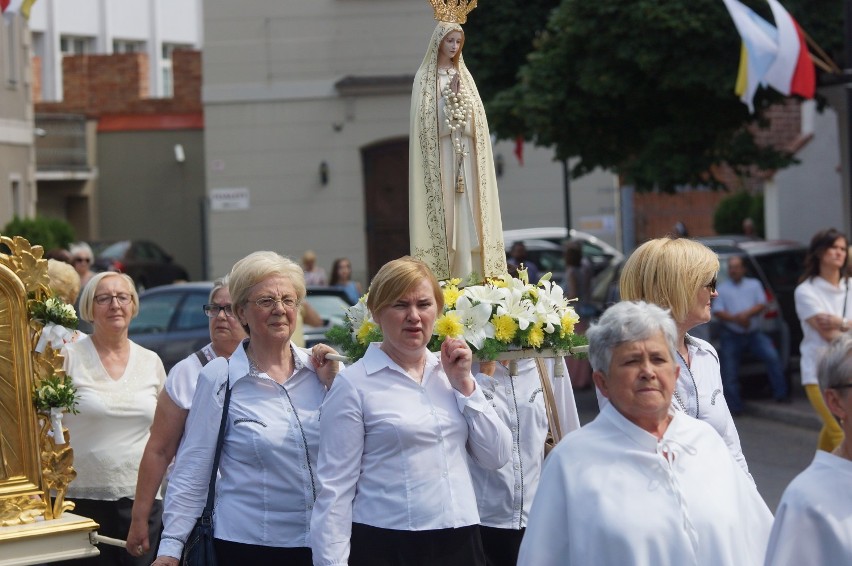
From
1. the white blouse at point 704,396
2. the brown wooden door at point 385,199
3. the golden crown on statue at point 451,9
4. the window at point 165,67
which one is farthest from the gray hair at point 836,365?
the window at point 165,67

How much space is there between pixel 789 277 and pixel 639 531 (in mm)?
14246

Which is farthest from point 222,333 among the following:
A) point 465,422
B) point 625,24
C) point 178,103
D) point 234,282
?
point 178,103

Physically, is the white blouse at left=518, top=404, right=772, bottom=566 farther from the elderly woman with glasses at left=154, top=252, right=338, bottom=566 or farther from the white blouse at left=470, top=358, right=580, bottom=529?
the white blouse at left=470, top=358, right=580, bottom=529

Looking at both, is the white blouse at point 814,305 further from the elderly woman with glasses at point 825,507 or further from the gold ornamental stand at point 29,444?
the elderly woman with glasses at point 825,507

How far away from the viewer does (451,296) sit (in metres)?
5.87

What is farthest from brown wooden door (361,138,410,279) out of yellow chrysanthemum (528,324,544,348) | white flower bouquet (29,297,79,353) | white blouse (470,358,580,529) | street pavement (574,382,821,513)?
yellow chrysanthemum (528,324,544,348)

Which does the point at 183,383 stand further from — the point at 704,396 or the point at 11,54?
the point at 11,54

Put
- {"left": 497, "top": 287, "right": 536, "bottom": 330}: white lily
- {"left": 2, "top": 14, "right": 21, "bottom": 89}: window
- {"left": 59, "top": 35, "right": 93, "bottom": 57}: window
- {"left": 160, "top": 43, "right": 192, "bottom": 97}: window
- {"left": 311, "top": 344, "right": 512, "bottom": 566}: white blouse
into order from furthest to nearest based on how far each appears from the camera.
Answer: {"left": 160, "top": 43, "right": 192, "bottom": 97}: window, {"left": 59, "top": 35, "right": 93, "bottom": 57}: window, {"left": 2, "top": 14, "right": 21, "bottom": 89}: window, {"left": 497, "top": 287, "right": 536, "bottom": 330}: white lily, {"left": 311, "top": 344, "right": 512, "bottom": 566}: white blouse

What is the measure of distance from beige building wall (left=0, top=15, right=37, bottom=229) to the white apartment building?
13.5m

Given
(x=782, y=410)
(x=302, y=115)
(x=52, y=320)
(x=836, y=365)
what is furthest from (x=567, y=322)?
(x=302, y=115)

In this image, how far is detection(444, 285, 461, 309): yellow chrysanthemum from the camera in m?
5.82

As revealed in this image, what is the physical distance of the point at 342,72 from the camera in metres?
29.3

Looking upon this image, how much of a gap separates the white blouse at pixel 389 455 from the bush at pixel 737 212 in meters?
29.2

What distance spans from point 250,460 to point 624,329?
179 cm
